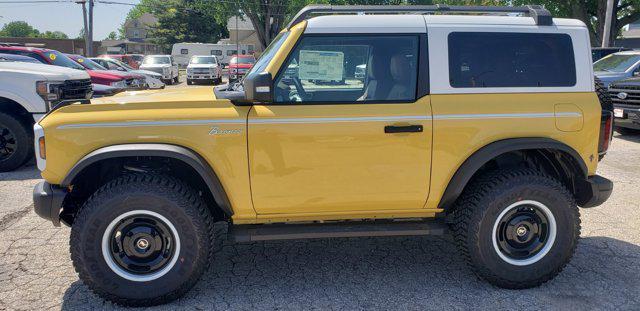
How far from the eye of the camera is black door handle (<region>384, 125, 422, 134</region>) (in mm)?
3287

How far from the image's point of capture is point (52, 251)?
4289 mm

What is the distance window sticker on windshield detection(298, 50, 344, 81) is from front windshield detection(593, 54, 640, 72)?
35.8 feet

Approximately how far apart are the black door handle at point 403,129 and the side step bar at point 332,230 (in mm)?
684

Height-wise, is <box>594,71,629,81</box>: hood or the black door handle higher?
<box>594,71,629,81</box>: hood

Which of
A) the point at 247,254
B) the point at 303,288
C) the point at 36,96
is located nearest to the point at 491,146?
the point at 303,288

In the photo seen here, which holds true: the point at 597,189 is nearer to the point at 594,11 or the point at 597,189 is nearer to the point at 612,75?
the point at 612,75

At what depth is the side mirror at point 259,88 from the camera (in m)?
3.12

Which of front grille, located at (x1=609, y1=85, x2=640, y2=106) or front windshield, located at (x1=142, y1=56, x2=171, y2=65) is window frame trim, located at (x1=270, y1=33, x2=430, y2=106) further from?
front windshield, located at (x1=142, y1=56, x2=171, y2=65)

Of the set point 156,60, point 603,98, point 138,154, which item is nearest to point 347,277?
point 138,154

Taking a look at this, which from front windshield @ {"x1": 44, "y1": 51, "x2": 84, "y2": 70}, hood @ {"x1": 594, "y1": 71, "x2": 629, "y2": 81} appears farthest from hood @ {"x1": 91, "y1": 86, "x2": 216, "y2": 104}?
hood @ {"x1": 594, "y1": 71, "x2": 629, "y2": 81}

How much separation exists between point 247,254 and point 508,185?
215 cm

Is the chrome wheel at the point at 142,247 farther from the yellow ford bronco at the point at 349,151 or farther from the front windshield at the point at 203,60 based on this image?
the front windshield at the point at 203,60

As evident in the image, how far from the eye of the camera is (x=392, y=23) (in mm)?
3404

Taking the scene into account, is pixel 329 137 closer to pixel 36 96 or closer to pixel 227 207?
pixel 227 207
